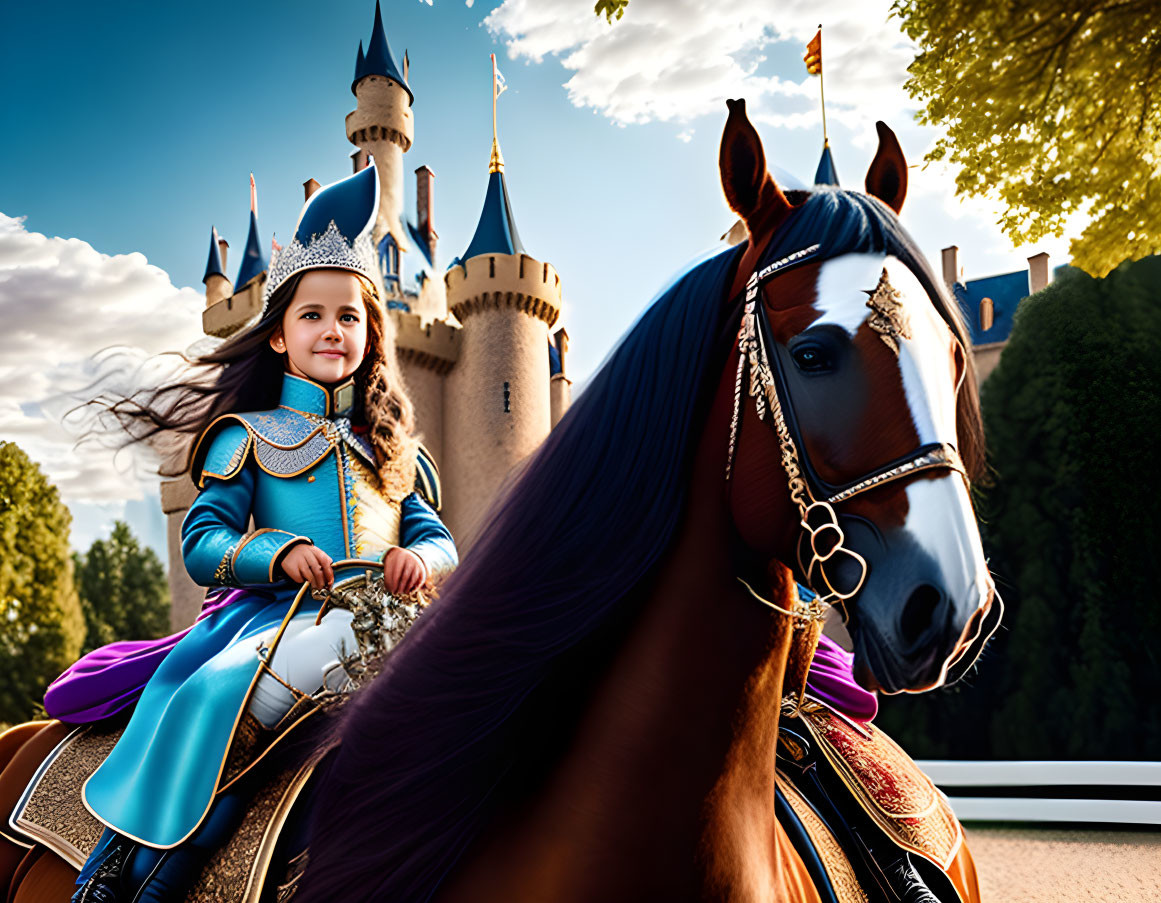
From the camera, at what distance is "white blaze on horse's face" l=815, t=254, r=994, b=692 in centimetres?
109

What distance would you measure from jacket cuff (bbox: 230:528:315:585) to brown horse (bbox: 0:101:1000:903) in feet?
2.37

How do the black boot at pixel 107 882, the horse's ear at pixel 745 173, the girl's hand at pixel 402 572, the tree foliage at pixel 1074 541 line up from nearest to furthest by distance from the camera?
the horse's ear at pixel 745 173
the black boot at pixel 107 882
the girl's hand at pixel 402 572
the tree foliage at pixel 1074 541

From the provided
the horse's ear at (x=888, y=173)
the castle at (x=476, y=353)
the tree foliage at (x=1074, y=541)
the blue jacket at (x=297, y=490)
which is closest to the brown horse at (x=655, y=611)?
the horse's ear at (x=888, y=173)

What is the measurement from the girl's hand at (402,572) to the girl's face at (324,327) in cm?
74

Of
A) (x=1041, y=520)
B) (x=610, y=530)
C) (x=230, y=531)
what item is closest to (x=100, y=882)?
(x=230, y=531)

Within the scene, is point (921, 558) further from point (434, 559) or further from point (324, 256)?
point (324, 256)

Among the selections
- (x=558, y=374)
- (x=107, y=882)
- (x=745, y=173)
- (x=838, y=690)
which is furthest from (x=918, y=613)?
(x=558, y=374)

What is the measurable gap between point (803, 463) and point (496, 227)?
19360 mm

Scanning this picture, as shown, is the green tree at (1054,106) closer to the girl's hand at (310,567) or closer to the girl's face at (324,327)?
the girl's face at (324,327)

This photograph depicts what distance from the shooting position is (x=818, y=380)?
1.25 m

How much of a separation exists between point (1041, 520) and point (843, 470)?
1255 centimetres

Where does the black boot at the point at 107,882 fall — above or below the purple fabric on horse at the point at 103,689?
below

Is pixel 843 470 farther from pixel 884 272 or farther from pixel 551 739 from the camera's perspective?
pixel 551 739

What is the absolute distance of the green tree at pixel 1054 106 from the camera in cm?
572
